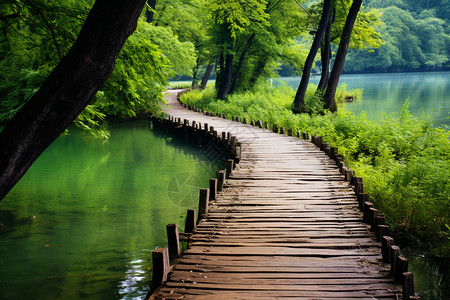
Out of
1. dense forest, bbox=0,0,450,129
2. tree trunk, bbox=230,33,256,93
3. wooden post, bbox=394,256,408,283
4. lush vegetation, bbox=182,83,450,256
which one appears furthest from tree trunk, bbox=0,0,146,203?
tree trunk, bbox=230,33,256,93

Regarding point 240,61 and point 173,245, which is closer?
point 173,245

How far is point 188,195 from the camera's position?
39.7 ft

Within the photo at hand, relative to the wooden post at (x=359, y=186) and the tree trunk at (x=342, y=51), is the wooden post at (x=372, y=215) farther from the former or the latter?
the tree trunk at (x=342, y=51)

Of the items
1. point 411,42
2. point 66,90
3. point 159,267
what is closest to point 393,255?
point 159,267

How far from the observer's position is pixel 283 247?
5.54m

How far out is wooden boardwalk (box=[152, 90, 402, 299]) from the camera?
4.42 metres

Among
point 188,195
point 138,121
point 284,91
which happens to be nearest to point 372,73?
point 284,91

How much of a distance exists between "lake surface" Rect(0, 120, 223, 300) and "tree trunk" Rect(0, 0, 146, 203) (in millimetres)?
3300

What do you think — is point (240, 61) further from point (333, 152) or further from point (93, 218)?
point (93, 218)

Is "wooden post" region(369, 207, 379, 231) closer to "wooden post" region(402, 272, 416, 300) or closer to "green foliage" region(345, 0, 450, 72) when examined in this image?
"wooden post" region(402, 272, 416, 300)

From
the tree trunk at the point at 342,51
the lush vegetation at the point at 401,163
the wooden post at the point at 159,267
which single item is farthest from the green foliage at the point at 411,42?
the wooden post at the point at 159,267

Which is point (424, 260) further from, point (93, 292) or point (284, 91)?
point (284, 91)

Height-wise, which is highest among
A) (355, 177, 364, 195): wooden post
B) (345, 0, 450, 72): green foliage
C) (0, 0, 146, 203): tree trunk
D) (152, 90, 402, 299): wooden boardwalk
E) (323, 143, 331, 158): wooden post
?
(345, 0, 450, 72): green foliage

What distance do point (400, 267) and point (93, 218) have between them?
7673 millimetres
